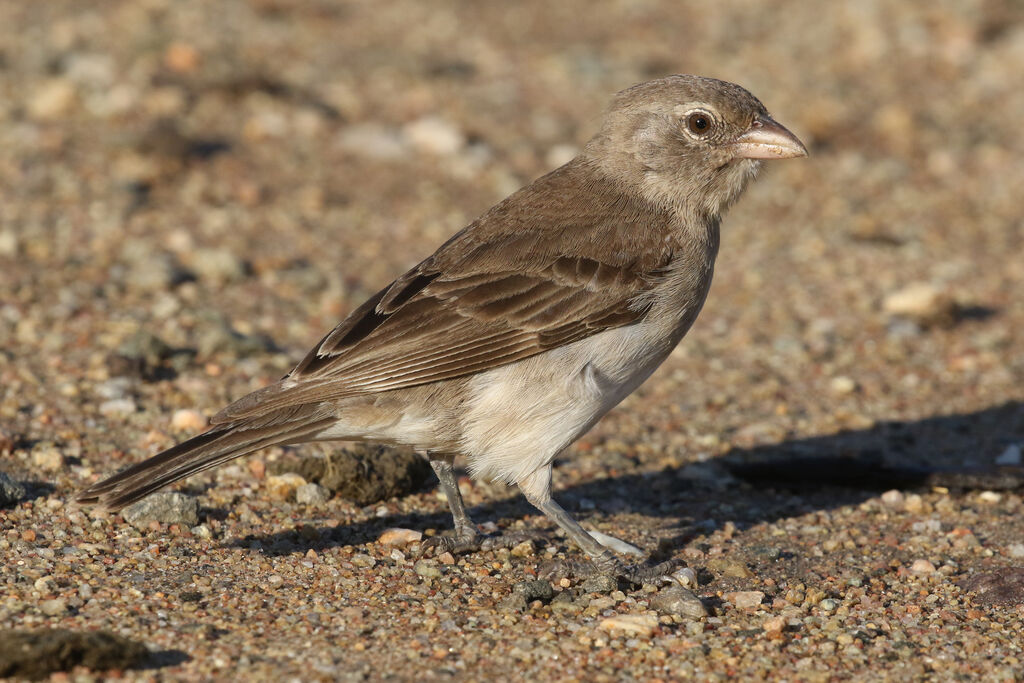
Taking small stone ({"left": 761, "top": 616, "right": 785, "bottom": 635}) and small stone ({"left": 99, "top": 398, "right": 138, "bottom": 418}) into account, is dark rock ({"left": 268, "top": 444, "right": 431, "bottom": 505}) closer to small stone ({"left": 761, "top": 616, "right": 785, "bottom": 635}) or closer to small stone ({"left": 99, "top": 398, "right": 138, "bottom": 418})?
small stone ({"left": 99, "top": 398, "right": 138, "bottom": 418})

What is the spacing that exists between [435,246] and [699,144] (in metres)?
3.75

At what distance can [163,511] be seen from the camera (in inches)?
219

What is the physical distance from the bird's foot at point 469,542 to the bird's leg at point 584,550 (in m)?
0.25

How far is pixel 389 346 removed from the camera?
5484 millimetres

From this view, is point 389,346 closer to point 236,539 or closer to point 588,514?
point 236,539

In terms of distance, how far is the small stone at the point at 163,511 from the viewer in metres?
5.52

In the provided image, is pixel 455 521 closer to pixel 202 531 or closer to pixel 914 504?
pixel 202 531

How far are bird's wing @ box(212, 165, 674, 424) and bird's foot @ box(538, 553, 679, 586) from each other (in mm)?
932

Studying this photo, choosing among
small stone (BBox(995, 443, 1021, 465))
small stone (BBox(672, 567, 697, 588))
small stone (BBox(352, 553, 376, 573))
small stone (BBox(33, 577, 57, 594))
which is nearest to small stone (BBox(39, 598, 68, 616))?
small stone (BBox(33, 577, 57, 594))

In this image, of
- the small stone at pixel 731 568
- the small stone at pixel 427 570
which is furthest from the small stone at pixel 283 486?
the small stone at pixel 731 568

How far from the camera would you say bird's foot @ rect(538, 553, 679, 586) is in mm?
5383

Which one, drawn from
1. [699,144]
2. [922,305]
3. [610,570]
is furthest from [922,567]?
[922,305]

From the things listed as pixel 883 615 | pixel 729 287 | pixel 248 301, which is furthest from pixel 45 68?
pixel 883 615

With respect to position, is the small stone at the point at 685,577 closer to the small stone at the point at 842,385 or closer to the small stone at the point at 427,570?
the small stone at the point at 427,570
